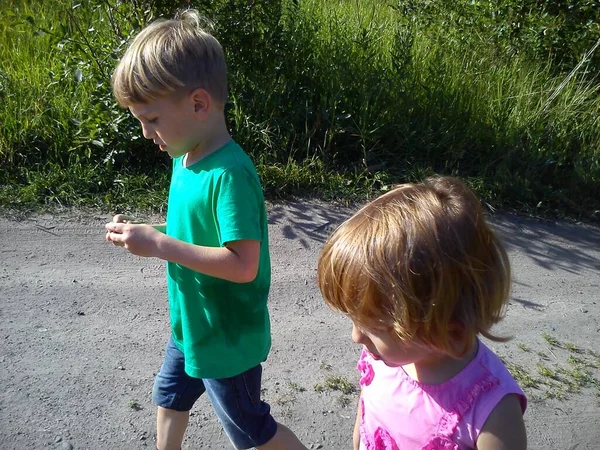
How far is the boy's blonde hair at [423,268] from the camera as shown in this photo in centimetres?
145

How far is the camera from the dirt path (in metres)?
2.91

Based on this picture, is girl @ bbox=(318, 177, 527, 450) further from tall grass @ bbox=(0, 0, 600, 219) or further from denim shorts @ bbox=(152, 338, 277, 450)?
tall grass @ bbox=(0, 0, 600, 219)

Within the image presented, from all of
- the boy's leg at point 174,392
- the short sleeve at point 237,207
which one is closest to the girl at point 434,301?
the short sleeve at point 237,207

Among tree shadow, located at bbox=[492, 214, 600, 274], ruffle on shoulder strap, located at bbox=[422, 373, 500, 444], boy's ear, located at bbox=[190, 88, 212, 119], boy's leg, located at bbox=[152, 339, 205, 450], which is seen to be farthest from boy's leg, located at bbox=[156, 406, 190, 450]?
tree shadow, located at bbox=[492, 214, 600, 274]

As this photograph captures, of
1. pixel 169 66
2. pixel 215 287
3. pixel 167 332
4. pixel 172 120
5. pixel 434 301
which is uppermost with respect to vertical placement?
pixel 169 66

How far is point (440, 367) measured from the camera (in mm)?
1642

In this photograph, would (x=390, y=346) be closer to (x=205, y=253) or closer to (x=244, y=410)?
(x=205, y=253)

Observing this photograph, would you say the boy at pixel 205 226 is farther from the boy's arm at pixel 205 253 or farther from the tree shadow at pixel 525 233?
the tree shadow at pixel 525 233

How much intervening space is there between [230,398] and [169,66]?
102cm

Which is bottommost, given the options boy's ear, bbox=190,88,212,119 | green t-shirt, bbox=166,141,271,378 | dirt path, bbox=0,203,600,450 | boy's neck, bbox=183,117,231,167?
dirt path, bbox=0,203,600,450

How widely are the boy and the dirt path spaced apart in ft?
2.46

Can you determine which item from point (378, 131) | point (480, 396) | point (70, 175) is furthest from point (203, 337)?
point (378, 131)

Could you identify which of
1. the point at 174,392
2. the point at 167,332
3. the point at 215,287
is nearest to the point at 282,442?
the point at 174,392

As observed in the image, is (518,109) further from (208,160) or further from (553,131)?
(208,160)
